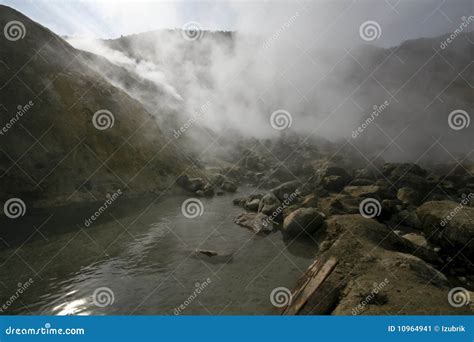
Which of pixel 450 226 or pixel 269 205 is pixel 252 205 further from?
pixel 450 226

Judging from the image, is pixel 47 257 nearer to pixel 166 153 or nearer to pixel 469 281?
pixel 469 281

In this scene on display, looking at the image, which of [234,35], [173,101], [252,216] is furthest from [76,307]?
[234,35]

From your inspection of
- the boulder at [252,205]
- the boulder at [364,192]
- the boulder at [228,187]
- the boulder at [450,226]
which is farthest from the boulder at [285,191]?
the boulder at [450,226]

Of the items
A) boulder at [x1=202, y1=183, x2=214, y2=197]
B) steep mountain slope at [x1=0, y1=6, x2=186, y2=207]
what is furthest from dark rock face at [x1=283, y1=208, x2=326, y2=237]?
steep mountain slope at [x1=0, y1=6, x2=186, y2=207]

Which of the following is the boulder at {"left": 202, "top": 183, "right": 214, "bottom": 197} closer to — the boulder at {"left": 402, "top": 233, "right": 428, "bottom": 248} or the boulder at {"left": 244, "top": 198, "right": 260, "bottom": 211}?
the boulder at {"left": 244, "top": 198, "right": 260, "bottom": 211}

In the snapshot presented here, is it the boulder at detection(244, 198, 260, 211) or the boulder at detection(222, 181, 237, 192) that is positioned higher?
the boulder at detection(244, 198, 260, 211)

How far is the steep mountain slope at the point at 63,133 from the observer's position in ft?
94.9

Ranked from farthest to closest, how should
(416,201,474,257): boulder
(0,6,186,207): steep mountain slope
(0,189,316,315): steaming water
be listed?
(0,6,186,207): steep mountain slope
(416,201,474,257): boulder
(0,189,316,315): steaming water

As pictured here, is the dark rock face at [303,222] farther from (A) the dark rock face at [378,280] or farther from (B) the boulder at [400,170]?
(B) the boulder at [400,170]

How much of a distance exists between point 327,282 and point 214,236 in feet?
34.6

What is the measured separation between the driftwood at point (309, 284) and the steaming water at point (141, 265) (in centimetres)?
110

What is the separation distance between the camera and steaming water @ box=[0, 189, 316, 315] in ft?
39.8

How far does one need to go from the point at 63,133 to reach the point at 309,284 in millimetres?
32058

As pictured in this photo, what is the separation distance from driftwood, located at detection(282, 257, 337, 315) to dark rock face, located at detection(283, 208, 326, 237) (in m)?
6.50
